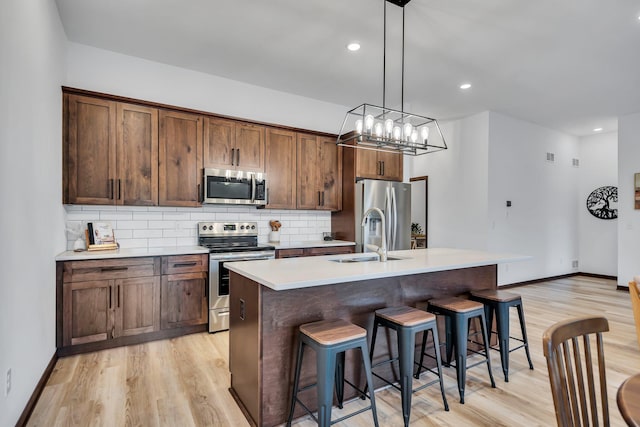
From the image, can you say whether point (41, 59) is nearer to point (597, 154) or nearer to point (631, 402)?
point (631, 402)

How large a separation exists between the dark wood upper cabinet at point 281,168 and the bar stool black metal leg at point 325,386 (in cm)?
279

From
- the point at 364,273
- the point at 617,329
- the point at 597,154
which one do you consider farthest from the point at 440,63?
the point at 597,154

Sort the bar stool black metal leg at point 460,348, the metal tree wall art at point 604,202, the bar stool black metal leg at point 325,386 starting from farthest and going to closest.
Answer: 1. the metal tree wall art at point 604,202
2. the bar stool black metal leg at point 460,348
3. the bar stool black metal leg at point 325,386

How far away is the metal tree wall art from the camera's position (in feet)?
21.9

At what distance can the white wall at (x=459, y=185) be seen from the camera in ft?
18.4

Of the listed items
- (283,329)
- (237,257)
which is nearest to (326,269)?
(283,329)

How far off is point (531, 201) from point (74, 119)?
22.9ft

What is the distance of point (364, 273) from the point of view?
2.06 meters

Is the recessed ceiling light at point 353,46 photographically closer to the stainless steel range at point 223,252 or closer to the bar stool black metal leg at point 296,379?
the stainless steel range at point 223,252

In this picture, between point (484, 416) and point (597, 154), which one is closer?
point (484, 416)

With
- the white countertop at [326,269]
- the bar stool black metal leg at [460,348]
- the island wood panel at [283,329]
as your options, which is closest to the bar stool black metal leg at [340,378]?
the island wood panel at [283,329]

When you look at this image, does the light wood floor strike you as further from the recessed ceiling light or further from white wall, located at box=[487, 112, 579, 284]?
the recessed ceiling light

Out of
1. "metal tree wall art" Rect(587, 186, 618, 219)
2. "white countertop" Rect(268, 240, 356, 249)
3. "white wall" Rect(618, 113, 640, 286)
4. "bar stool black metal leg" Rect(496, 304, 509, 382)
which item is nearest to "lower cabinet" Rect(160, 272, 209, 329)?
"white countertop" Rect(268, 240, 356, 249)

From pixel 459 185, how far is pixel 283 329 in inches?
193
